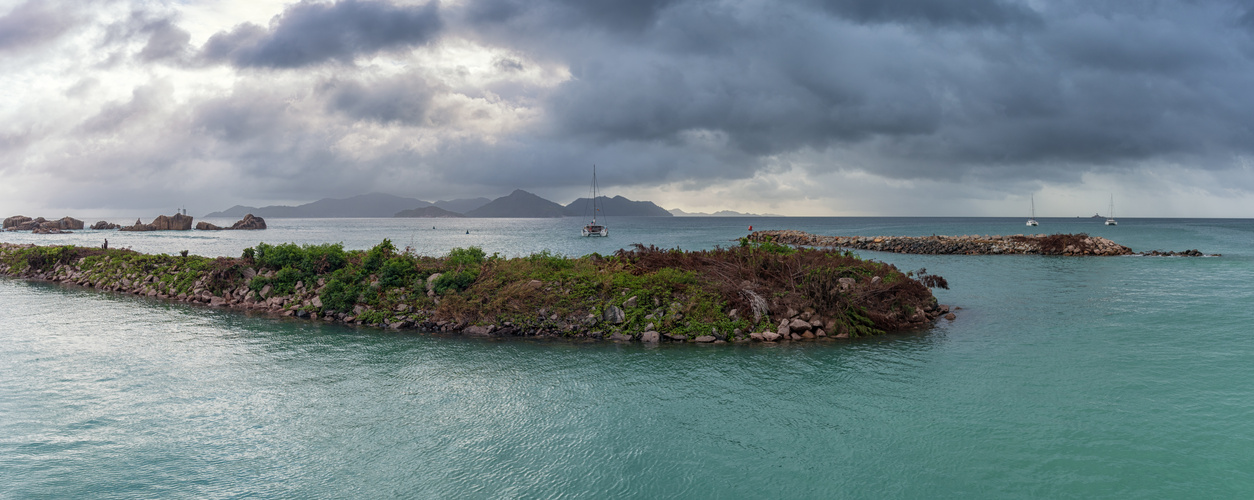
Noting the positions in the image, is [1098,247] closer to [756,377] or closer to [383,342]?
[756,377]

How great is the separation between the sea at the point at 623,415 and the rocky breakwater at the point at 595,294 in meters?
0.87

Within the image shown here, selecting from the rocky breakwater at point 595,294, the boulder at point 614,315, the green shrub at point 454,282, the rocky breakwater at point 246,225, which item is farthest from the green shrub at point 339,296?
the rocky breakwater at point 246,225

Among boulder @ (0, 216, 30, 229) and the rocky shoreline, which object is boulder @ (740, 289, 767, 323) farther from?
boulder @ (0, 216, 30, 229)

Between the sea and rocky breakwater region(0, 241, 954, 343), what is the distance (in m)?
0.87

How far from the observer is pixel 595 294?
56.2 feet

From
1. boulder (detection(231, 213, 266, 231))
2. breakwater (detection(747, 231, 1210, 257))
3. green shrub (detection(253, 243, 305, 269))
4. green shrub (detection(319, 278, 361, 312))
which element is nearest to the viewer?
green shrub (detection(319, 278, 361, 312))

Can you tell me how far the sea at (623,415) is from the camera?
24.9ft

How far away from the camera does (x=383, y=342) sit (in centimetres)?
1568

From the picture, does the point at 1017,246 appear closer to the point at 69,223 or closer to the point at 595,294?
the point at 595,294

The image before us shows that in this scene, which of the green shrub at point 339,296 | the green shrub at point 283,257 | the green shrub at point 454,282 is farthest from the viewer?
the green shrub at point 283,257

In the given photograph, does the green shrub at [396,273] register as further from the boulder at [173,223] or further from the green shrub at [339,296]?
the boulder at [173,223]

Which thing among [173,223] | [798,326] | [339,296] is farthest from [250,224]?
[798,326]

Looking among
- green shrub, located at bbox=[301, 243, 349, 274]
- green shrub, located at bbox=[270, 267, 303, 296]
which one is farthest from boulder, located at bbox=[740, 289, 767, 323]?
green shrub, located at bbox=[270, 267, 303, 296]

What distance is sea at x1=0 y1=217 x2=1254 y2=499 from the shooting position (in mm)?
7602
